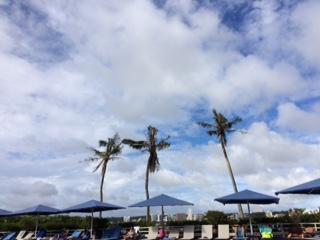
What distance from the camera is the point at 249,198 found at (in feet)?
56.2

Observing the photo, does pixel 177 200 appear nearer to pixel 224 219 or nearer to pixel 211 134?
pixel 224 219

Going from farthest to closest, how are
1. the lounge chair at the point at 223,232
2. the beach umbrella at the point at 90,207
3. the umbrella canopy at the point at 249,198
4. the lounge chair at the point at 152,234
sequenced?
the beach umbrella at the point at 90,207 < the lounge chair at the point at 152,234 < the lounge chair at the point at 223,232 < the umbrella canopy at the point at 249,198

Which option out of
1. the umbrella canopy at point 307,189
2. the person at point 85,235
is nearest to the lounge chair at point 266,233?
the umbrella canopy at point 307,189

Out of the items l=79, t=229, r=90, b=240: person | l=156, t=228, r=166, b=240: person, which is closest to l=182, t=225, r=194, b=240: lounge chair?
l=156, t=228, r=166, b=240: person

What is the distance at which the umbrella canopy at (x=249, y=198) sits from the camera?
56.5ft

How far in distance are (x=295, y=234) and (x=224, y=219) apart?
6.11 m

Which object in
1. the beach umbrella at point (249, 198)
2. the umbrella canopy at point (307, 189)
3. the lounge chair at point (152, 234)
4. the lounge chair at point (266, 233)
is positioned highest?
the beach umbrella at point (249, 198)

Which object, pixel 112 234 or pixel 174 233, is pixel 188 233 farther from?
pixel 112 234

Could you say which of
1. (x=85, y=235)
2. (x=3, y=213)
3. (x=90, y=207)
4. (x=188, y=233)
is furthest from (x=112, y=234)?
(x=3, y=213)

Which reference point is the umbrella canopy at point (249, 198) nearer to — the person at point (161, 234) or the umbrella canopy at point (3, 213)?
the person at point (161, 234)

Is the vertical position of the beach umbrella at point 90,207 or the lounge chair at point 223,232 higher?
the beach umbrella at point 90,207

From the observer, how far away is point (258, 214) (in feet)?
84.9

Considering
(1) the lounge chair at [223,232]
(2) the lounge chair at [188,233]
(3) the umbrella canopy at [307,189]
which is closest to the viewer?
(3) the umbrella canopy at [307,189]

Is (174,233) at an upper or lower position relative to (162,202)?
lower
